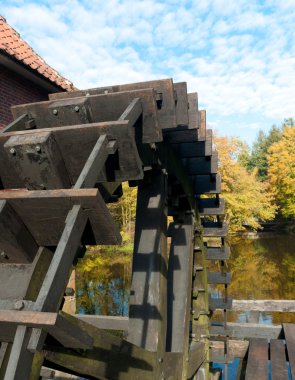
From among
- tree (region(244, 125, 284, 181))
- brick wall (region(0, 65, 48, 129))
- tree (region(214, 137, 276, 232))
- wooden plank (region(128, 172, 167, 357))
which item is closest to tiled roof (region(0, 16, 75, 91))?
brick wall (region(0, 65, 48, 129))

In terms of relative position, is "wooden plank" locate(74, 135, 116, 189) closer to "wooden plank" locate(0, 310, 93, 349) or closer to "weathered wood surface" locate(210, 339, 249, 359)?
"wooden plank" locate(0, 310, 93, 349)

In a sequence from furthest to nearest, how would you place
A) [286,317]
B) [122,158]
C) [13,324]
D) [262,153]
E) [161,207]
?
[262,153]
[286,317]
[161,207]
[122,158]
[13,324]

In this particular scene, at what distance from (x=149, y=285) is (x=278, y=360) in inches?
112

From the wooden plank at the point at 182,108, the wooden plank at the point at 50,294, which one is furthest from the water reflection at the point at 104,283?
the wooden plank at the point at 50,294

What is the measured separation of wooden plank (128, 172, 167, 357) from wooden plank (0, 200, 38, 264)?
4.30 ft

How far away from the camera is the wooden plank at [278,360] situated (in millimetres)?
4254

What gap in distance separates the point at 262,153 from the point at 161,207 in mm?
46942

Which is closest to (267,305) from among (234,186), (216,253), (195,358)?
(216,253)

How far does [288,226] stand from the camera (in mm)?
34312

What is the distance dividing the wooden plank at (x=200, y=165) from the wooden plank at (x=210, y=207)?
86 centimetres

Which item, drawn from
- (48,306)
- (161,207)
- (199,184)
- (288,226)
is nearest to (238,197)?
(288,226)

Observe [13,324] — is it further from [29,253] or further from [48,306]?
[29,253]

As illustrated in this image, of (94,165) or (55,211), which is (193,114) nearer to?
(94,165)

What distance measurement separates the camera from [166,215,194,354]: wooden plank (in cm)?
354
